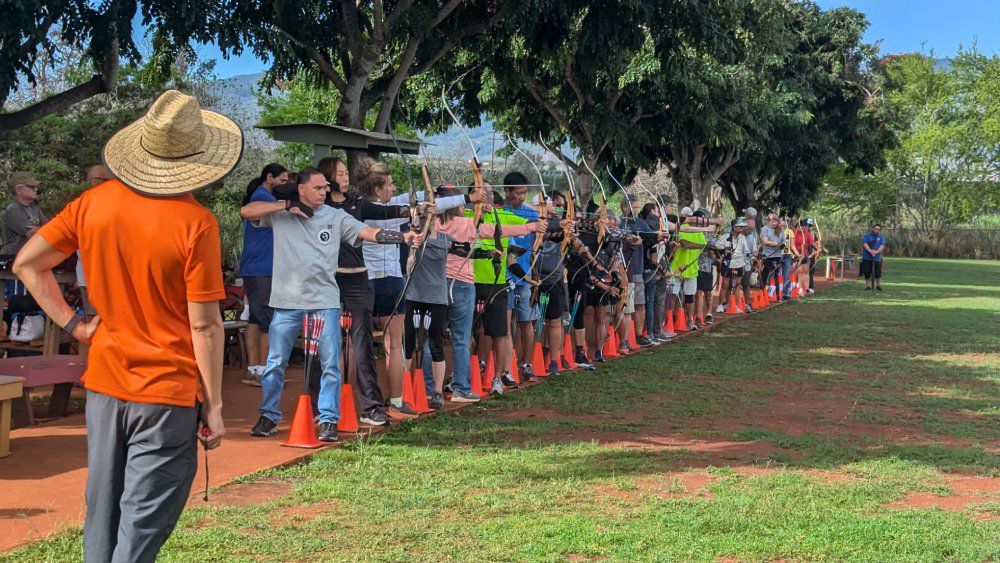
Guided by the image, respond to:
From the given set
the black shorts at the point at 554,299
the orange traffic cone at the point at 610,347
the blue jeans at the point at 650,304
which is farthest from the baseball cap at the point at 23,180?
the blue jeans at the point at 650,304

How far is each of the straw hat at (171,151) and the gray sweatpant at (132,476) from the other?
2.54ft

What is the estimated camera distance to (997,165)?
72.9m

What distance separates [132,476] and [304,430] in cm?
446

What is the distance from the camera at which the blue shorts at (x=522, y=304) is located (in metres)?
12.0

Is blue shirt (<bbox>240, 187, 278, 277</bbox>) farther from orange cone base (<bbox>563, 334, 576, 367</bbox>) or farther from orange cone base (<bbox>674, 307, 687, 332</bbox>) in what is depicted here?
orange cone base (<bbox>674, 307, 687, 332</bbox>)

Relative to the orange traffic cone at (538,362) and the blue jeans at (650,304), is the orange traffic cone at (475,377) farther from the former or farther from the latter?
the blue jeans at (650,304)

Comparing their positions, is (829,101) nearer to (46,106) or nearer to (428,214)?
(46,106)

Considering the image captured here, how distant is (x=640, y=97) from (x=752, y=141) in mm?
6077

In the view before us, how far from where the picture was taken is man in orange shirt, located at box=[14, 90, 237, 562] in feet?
12.9

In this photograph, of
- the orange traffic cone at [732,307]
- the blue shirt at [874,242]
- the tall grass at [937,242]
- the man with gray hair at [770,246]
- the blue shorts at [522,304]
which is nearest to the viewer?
the blue shorts at [522,304]

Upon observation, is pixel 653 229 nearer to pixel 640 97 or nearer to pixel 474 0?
pixel 474 0

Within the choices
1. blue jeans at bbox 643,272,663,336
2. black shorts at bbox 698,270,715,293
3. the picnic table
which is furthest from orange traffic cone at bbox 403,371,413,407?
black shorts at bbox 698,270,715,293

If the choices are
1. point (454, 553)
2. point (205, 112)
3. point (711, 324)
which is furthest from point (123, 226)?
point (711, 324)

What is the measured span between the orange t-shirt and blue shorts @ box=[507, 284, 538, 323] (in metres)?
7.95
